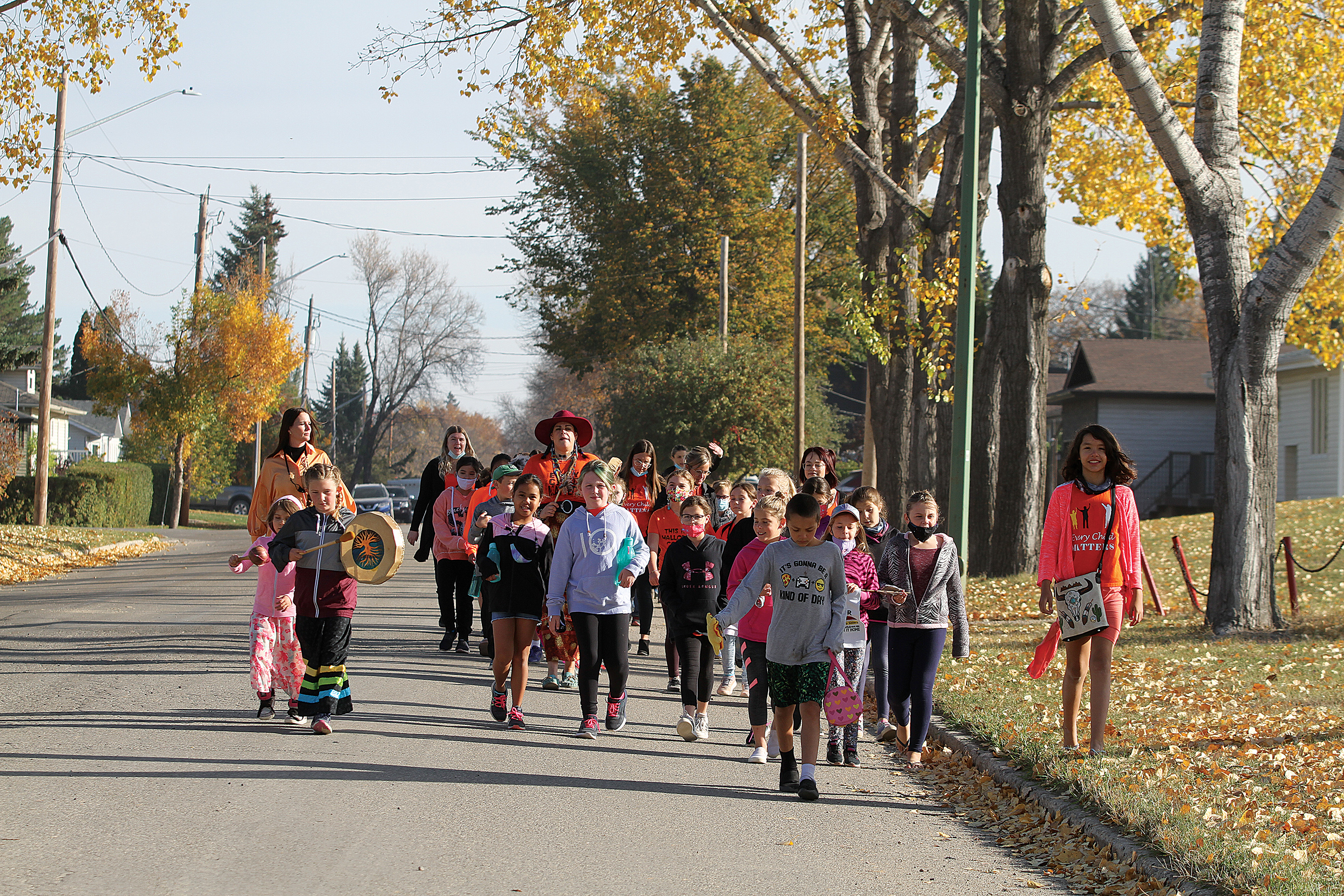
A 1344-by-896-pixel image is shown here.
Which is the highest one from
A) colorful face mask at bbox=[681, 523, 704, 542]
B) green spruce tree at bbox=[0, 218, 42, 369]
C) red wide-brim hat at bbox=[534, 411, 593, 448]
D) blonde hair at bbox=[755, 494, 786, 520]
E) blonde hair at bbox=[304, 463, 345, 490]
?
green spruce tree at bbox=[0, 218, 42, 369]

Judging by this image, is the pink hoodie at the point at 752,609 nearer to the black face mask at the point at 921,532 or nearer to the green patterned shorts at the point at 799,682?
the green patterned shorts at the point at 799,682

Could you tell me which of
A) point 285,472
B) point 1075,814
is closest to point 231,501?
point 285,472

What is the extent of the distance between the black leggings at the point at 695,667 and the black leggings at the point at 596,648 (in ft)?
1.28

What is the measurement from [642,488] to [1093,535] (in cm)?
522

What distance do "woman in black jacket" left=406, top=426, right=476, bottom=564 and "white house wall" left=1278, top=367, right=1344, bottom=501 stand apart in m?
24.8

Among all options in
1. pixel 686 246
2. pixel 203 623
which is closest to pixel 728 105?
pixel 686 246

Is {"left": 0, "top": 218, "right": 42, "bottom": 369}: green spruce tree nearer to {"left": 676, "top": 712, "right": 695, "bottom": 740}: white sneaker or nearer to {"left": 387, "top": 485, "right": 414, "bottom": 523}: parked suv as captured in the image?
{"left": 387, "top": 485, "right": 414, "bottom": 523}: parked suv

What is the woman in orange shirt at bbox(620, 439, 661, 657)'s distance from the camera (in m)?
11.3

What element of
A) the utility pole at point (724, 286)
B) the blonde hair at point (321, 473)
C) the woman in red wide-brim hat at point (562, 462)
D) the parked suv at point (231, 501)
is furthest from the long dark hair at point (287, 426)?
the parked suv at point (231, 501)

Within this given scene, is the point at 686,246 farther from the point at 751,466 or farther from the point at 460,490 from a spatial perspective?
the point at 460,490

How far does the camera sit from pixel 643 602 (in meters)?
11.9

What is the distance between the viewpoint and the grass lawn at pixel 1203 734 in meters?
5.42

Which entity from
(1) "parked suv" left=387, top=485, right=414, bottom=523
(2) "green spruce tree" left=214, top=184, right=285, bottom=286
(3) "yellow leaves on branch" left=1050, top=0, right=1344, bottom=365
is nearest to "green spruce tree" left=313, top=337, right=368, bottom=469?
(2) "green spruce tree" left=214, top=184, right=285, bottom=286

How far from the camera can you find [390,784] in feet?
21.9
